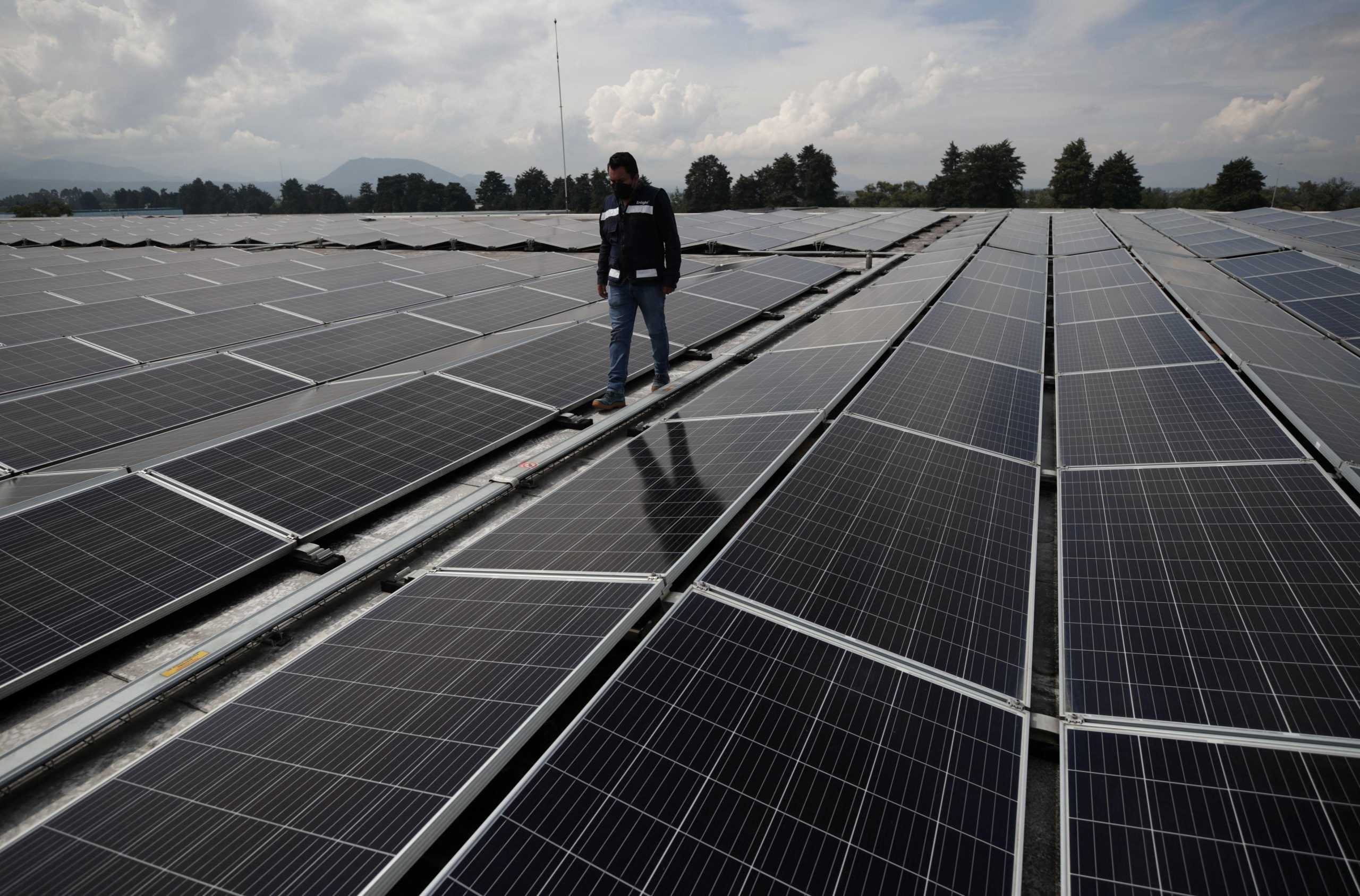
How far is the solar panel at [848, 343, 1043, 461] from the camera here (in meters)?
6.95

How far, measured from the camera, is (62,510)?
17.6ft

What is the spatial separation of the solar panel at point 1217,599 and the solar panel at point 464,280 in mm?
14555

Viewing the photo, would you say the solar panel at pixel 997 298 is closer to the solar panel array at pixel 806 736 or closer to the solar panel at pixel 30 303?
the solar panel array at pixel 806 736

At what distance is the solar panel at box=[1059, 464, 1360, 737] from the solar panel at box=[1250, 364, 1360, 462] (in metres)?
1.01

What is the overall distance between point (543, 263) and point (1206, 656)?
23269 millimetres

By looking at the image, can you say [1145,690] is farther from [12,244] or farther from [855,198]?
[855,198]

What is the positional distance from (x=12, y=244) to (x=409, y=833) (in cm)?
5380

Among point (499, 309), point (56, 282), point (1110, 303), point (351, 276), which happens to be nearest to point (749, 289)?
point (499, 309)

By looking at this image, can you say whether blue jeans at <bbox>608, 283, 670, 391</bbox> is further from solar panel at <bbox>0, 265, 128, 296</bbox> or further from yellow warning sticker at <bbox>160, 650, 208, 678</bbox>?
solar panel at <bbox>0, 265, 128, 296</bbox>

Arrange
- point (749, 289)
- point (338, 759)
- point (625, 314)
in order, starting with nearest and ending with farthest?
1. point (338, 759)
2. point (625, 314)
3. point (749, 289)

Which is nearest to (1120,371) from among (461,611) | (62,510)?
(461,611)

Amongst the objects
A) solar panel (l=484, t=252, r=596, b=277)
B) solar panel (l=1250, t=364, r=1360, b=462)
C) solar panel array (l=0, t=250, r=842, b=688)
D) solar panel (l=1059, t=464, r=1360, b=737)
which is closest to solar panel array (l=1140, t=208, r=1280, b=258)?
solar panel (l=1250, t=364, r=1360, b=462)

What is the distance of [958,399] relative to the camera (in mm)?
7895

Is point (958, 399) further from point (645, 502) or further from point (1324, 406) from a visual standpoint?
point (645, 502)
